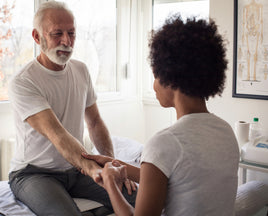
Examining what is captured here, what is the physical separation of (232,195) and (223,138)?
19cm

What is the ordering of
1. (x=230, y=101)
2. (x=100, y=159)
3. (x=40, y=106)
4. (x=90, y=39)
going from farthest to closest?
(x=90, y=39)
(x=230, y=101)
(x=40, y=106)
(x=100, y=159)

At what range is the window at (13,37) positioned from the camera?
246 cm

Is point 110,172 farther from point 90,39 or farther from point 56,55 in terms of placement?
point 90,39

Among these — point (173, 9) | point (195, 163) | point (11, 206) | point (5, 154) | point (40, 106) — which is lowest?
point (11, 206)

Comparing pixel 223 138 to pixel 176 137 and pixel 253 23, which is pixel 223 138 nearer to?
pixel 176 137

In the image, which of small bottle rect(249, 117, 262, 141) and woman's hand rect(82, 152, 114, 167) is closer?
woman's hand rect(82, 152, 114, 167)

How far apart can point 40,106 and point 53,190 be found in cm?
40

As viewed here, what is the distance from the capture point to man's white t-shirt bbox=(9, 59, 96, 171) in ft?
5.67

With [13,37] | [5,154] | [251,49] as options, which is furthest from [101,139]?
[251,49]

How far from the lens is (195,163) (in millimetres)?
971

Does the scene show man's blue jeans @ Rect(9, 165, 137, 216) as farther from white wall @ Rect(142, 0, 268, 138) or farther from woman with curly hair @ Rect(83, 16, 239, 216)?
white wall @ Rect(142, 0, 268, 138)

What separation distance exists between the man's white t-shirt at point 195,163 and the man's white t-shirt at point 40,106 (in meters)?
0.89

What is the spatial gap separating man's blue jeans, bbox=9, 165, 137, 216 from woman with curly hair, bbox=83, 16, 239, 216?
568mm

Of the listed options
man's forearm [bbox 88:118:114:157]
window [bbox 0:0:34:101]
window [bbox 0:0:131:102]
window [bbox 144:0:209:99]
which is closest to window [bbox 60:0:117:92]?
window [bbox 0:0:131:102]
